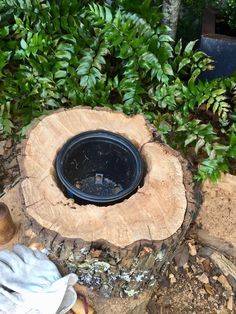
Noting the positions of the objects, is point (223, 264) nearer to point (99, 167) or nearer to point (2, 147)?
point (99, 167)

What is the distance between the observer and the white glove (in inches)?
79.2

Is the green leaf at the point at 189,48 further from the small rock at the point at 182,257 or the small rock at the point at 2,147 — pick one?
the small rock at the point at 2,147

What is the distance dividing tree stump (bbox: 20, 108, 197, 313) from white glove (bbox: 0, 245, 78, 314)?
0.11 m

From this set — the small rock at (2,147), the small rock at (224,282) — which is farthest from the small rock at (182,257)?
the small rock at (2,147)

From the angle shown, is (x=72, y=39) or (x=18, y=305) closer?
(x=18, y=305)

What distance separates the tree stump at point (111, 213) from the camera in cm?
184

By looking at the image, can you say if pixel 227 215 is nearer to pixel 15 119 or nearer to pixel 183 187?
pixel 183 187

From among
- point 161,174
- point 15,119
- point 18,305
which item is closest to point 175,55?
point 15,119

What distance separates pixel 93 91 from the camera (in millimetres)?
2732

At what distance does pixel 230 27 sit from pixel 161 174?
1.58 metres

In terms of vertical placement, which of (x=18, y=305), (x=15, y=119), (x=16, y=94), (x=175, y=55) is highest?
(x=175, y=55)

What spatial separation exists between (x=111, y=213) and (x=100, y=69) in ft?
3.89

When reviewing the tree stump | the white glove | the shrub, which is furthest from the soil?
the white glove

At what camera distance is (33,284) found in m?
2.08
